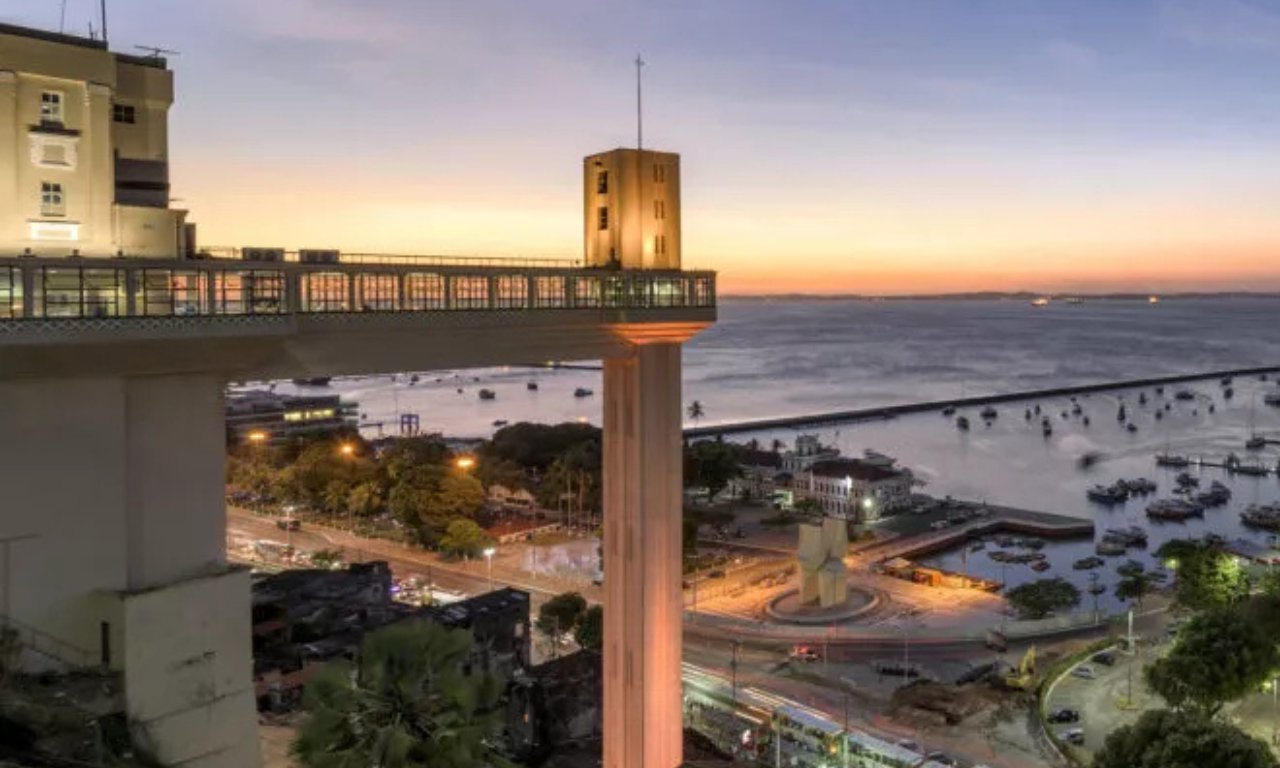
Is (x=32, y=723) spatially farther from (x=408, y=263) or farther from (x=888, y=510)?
(x=888, y=510)

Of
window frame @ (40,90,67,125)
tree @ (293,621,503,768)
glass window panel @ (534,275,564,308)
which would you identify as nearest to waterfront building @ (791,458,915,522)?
glass window panel @ (534,275,564,308)

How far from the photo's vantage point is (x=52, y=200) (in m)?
9.23

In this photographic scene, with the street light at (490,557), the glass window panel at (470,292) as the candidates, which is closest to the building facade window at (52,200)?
the glass window panel at (470,292)

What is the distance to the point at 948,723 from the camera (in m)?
20.8

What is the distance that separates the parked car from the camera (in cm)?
1948

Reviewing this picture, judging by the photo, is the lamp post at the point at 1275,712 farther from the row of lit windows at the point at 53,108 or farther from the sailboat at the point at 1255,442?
the sailboat at the point at 1255,442

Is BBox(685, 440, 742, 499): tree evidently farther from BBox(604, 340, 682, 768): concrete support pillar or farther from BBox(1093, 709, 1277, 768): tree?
BBox(1093, 709, 1277, 768): tree

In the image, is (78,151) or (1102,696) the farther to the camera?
(1102,696)

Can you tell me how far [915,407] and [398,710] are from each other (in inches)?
3675

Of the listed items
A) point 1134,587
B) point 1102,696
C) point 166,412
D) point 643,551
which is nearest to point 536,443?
point 1134,587

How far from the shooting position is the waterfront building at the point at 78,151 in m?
8.99

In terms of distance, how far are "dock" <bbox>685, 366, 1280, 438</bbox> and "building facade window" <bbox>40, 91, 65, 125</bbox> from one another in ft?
227

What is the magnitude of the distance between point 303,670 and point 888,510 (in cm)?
3254

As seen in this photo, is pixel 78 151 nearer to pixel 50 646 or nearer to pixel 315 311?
pixel 315 311
